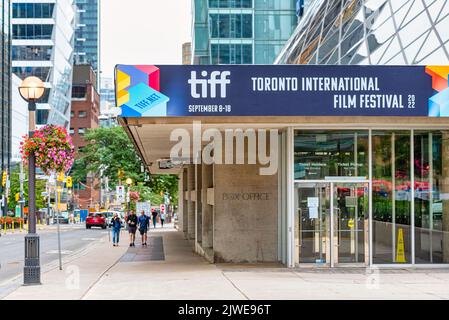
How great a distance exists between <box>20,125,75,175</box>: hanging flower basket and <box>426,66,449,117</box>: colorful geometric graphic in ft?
28.3

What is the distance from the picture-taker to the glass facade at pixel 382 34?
859 inches

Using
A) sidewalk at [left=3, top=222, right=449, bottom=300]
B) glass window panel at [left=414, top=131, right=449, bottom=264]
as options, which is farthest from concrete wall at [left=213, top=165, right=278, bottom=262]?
glass window panel at [left=414, top=131, right=449, bottom=264]

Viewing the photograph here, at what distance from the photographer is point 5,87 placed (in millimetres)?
92688

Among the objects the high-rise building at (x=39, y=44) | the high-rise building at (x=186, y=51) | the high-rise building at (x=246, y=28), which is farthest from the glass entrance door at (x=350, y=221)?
the high-rise building at (x=186, y=51)

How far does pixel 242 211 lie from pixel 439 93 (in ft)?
20.5

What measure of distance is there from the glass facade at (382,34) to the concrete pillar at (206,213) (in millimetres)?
6522

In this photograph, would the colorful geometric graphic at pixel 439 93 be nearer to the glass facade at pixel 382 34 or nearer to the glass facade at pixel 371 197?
the glass facade at pixel 371 197

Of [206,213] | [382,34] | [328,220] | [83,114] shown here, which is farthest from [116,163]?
[83,114]

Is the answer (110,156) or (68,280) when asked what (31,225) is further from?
(110,156)

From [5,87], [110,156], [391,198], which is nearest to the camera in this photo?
[391,198]

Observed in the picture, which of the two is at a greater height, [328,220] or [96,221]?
[328,220]

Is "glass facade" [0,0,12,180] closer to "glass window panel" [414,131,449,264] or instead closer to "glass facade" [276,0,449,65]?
"glass facade" [276,0,449,65]

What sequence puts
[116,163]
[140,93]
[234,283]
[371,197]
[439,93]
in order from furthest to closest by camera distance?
[116,163], [371,197], [439,93], [140,93], [234,283]
